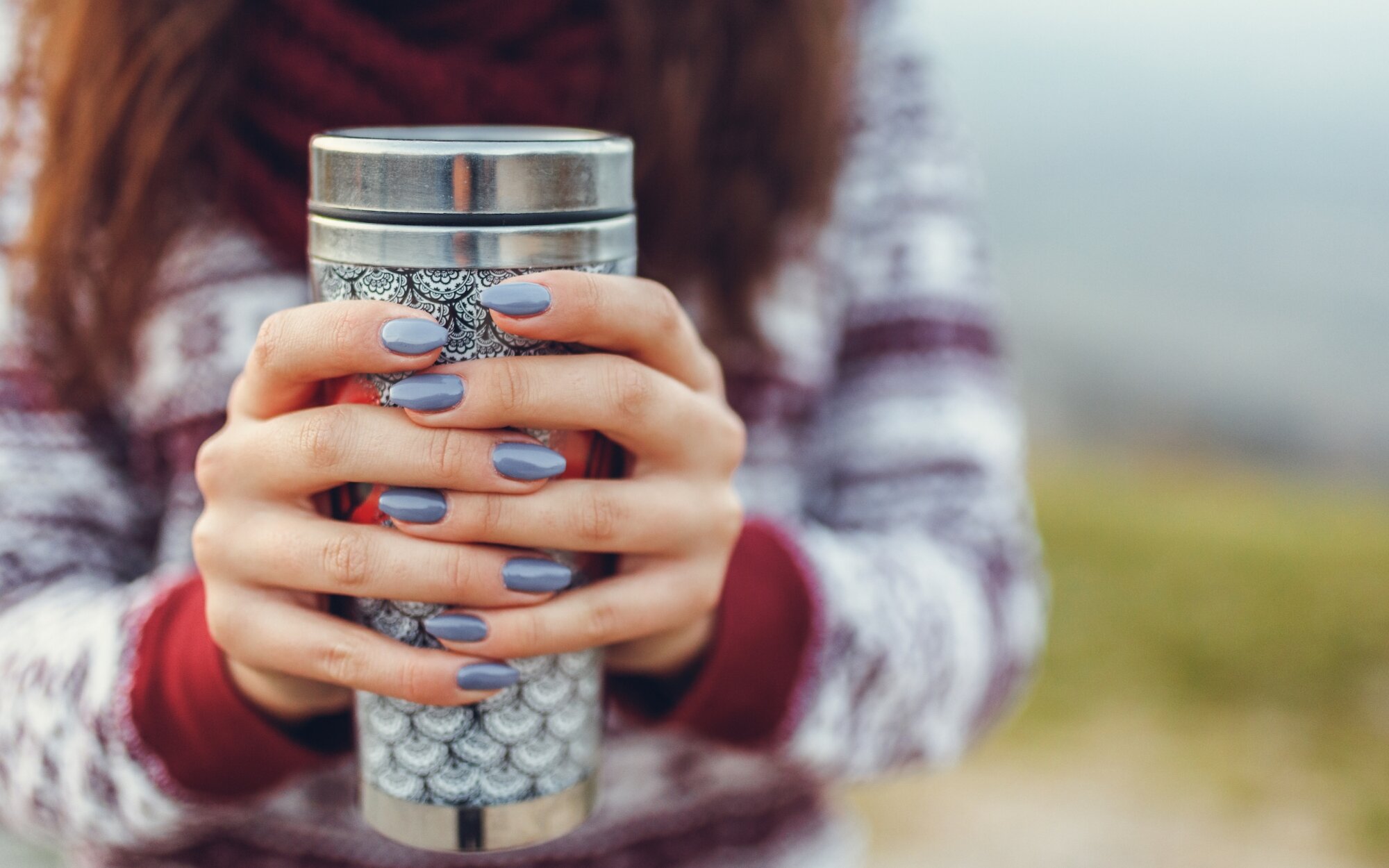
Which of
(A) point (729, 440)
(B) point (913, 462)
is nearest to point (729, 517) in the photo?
(A) point (729, 440)

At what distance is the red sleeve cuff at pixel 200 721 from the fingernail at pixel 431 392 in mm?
240

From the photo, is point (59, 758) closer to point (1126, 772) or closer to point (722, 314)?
point (722, 314)

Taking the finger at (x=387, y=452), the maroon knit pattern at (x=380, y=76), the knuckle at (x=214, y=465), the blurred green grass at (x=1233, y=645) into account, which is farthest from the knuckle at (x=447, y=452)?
the blurred green grass at (x=1233, y=645)

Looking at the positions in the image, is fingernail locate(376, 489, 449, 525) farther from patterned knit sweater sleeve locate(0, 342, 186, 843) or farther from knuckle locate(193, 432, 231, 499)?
patterned knit sweater sleeve locate(0, 342, 186, 843)

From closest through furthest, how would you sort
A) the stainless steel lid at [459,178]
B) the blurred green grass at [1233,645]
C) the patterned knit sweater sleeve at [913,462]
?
the stainless steel lid at [459,178]
the patterned knit sweater sleeve at [913,462]
the blurred green grass at [1233,645]

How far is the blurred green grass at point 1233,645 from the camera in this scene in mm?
2285

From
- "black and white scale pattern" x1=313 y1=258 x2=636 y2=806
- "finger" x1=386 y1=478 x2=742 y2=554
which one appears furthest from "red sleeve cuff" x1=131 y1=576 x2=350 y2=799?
"finger" x1=386 y1=478 x2=742 y2=554

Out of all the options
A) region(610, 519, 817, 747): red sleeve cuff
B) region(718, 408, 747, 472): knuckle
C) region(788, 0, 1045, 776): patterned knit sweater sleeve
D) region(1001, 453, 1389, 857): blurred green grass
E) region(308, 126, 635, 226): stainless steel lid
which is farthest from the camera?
region(1001, 453, 1389, 857): blurred green grass

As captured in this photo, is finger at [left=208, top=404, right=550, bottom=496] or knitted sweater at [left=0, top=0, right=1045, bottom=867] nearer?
finger at [left=208, top=404, right=550, bottom=496]

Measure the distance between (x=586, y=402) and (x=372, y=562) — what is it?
0.12 metres

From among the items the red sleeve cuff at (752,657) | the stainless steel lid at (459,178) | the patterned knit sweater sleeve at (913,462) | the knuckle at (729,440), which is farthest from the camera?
the patterned knit sweater sleeve at (913,462)

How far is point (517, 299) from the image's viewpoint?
17.9 inches

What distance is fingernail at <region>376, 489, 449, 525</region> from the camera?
19.3 inches

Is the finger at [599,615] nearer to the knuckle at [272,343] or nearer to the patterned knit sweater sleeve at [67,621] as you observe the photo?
the knuckle at [272,343]
